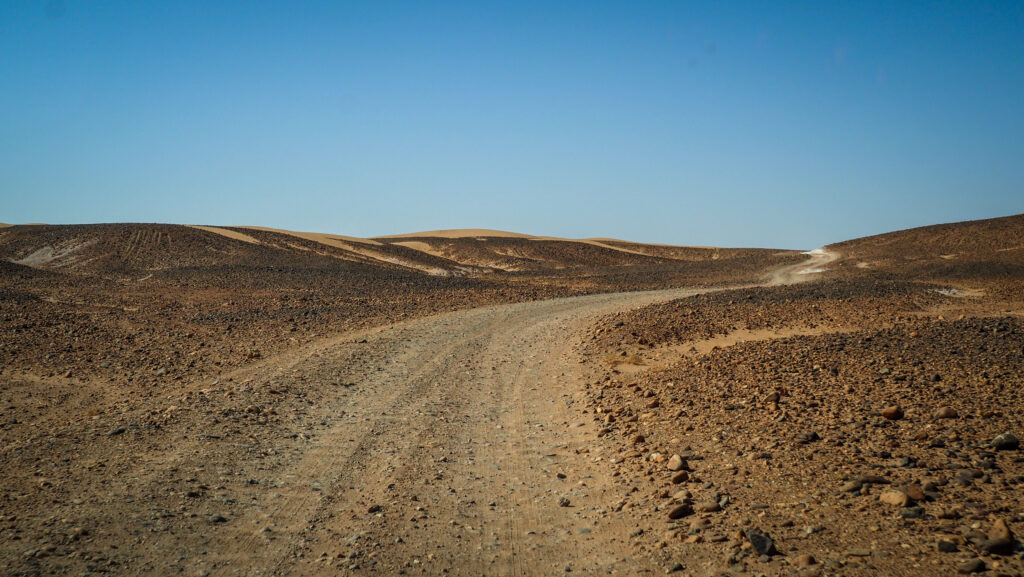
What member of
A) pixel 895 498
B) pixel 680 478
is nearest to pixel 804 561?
pixel 895 498

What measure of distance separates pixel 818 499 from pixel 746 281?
110 ft

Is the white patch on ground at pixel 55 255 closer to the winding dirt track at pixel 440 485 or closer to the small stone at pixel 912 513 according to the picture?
the winding dirt track at pixel 440 485

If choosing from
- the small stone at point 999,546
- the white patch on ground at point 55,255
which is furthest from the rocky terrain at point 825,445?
the white patch on ground at point 55,255

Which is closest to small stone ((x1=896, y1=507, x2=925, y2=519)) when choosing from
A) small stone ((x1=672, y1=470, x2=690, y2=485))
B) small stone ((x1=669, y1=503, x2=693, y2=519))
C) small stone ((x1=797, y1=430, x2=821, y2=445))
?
small stone ((x1=669, y1=503, x2=693, y2=519))

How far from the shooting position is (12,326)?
16.4 meters

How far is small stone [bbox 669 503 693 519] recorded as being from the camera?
5691mm

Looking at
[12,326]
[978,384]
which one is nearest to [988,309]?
[978,384]

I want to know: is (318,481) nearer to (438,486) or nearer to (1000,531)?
(438,486)

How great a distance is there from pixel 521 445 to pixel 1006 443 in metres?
4.91

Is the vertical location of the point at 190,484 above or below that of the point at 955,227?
below

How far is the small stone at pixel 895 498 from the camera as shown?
513 centimetres

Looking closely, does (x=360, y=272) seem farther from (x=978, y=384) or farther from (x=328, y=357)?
(x=978, y=384)

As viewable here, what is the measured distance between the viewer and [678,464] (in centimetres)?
671

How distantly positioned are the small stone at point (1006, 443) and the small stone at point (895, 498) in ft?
4.97
